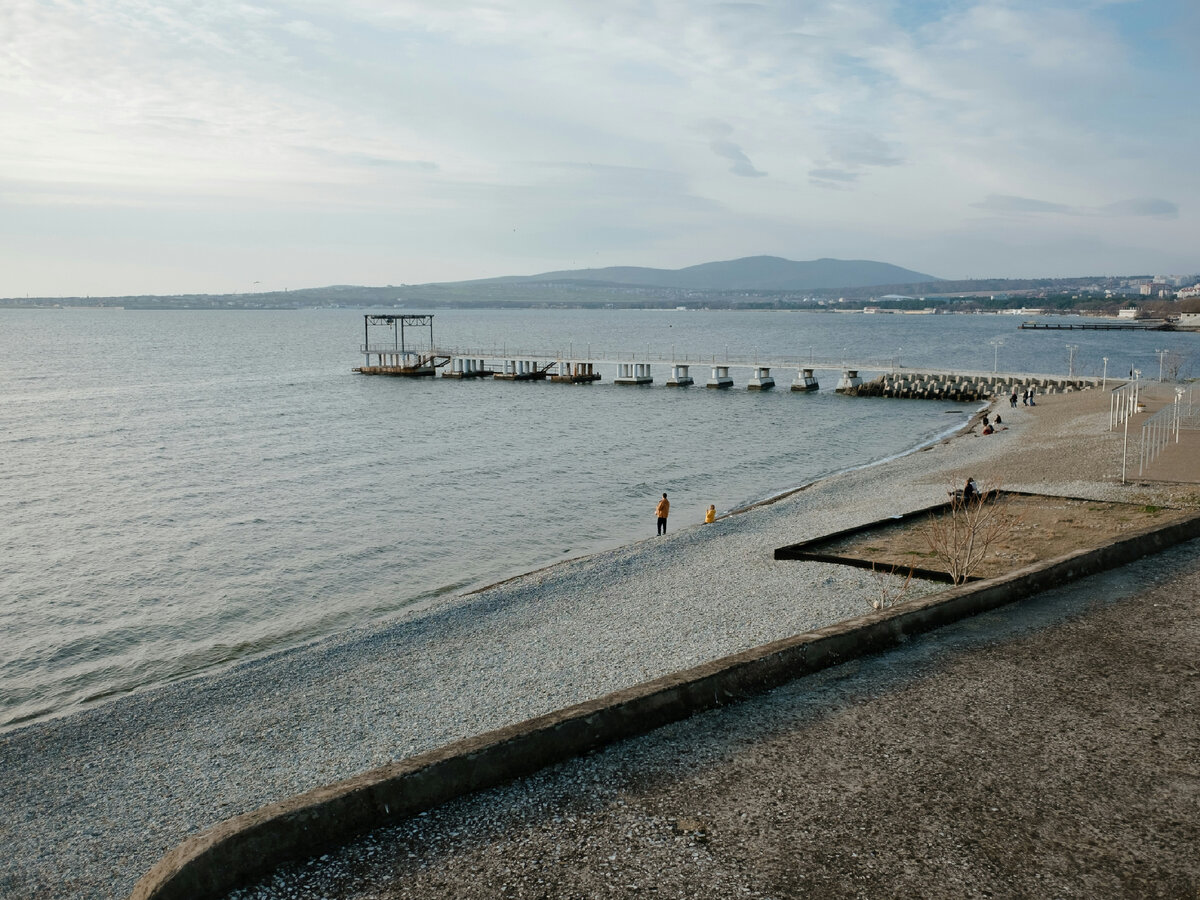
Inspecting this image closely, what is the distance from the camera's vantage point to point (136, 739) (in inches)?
499

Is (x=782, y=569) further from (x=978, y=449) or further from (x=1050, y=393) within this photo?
(x=1050, y=393)

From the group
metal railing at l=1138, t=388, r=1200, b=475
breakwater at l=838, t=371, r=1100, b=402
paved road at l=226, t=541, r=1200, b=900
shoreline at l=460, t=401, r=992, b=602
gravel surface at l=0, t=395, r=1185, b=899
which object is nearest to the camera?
paved road at l=226, t=541, r=1200, b=900

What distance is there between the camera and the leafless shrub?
14812 millimetres

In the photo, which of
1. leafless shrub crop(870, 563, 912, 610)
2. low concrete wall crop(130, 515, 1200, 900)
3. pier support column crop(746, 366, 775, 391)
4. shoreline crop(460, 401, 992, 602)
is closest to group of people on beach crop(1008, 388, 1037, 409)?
shoreline crop(460, 401, 992, 602)

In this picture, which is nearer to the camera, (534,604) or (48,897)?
(48,897)

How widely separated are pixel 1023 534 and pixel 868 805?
1509cm

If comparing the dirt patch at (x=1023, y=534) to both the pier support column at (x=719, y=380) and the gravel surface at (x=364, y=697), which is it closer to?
the gravel surface at (x=364, y=697)

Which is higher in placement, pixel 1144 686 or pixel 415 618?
pixel 1144 686

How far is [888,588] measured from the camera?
53.3ft

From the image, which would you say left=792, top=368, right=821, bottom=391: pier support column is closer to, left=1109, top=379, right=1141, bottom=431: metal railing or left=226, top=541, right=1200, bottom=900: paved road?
left=1109, top=379, right=1141, bottom=431: metal railing

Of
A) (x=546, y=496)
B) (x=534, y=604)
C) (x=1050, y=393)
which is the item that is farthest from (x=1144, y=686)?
(x=1050, y=393)

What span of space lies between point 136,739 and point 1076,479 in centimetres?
2529

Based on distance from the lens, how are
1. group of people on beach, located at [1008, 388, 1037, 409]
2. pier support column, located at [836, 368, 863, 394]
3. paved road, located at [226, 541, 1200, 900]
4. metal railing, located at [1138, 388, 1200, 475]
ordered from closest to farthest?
paved road, located at [226, 541, 1200, 900], metal railing, located at [1138, 388, 1200, 475], group of people on beach, located at [1008, 388, 1037, 409], pier support column, located at [836, 368, 863, 394]

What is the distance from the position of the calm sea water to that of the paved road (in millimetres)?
11625
